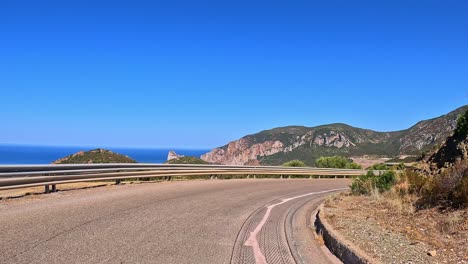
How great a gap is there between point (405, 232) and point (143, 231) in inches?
187

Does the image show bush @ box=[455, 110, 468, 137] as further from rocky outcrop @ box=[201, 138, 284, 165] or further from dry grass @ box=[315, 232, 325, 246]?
rocky outcrop @ box=[201, 138, 284, 165]

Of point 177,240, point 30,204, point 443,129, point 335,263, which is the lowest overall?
point 335,263

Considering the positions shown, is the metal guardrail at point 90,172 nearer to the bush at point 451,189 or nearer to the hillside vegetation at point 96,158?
the hillside vegetation at point 96,158

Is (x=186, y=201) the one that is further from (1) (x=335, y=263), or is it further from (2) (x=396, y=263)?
(2) (x=396, y=263)

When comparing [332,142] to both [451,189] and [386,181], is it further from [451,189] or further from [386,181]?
[451,189]

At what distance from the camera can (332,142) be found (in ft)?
372

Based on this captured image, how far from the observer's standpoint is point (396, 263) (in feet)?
19.0

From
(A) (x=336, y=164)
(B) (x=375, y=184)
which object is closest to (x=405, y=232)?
(B) (x=375, y=184)

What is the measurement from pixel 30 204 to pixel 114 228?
11.7 ft

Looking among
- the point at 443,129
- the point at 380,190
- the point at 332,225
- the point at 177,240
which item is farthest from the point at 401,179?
the point at 443,129

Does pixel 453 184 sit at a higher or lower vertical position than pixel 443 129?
lower

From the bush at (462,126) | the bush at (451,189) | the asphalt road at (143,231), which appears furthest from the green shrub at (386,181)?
the bush at (451,189)

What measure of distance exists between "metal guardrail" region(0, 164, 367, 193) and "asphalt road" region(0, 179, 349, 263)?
1.83 ft

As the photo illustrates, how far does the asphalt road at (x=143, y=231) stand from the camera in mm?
6000
